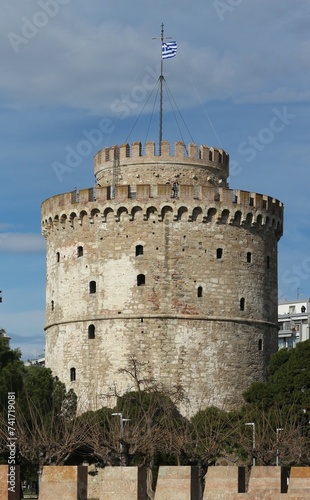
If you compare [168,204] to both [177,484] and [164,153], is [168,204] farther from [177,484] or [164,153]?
[177,484]

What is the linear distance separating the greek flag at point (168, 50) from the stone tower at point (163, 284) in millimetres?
3700

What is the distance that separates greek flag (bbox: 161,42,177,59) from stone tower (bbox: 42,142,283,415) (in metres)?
3.70

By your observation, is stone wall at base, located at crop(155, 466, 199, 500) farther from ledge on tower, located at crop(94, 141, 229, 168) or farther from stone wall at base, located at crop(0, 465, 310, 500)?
ledge on tower, located at crop(94, 141, 229, 168)

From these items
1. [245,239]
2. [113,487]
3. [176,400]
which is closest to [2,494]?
[113,487]

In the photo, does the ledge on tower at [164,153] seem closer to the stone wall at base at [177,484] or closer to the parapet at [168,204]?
the parapet at [168,204]

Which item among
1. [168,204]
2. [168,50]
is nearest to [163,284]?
[168,204]

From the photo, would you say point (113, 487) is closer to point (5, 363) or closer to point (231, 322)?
point (5, 363)

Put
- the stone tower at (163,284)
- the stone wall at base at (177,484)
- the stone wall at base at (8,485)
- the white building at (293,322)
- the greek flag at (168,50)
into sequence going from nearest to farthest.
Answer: the stone wall at base at (8,485) → the stone wall at base at (177,484) → the stone tower at (163,284) → the greek flag at (168,50) → the white building at (293,322)

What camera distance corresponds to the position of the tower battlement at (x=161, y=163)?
172 ft

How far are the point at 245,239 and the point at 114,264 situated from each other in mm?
5651

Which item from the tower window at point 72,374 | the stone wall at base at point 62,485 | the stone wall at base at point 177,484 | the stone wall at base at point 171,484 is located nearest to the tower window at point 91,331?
the tower window at point 72,374

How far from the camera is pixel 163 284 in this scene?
4994 cm

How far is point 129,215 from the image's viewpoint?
50562mm

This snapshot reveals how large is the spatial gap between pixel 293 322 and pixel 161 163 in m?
47.6
